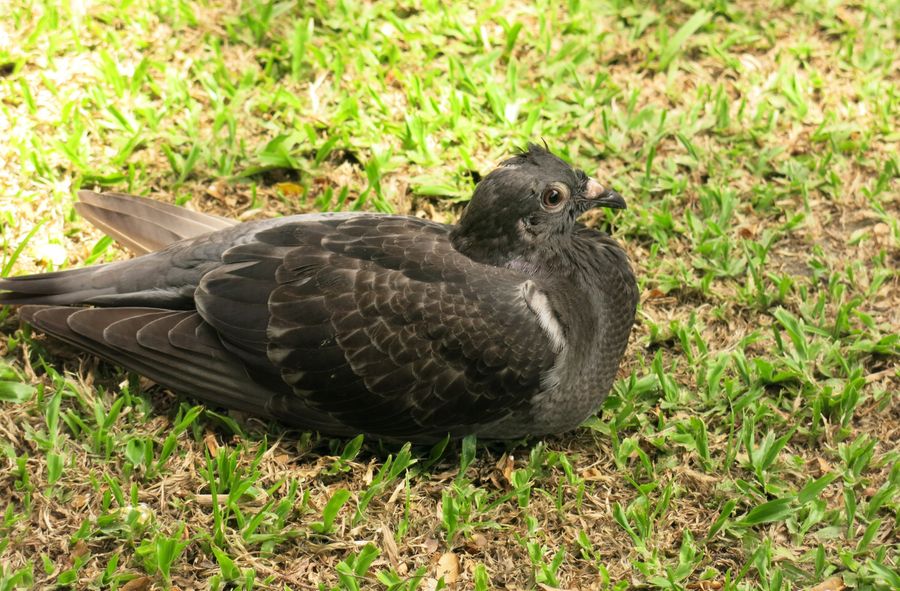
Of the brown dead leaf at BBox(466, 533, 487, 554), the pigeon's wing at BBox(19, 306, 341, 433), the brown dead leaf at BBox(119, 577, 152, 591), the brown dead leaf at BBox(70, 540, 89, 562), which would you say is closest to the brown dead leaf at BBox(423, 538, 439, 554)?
the brown dead leaf at BBox(466, 533, 487, 554)

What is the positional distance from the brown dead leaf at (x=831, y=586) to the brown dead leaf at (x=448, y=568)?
1633mm

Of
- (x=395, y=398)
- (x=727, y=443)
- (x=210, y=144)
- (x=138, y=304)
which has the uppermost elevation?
(x=210, y=144)

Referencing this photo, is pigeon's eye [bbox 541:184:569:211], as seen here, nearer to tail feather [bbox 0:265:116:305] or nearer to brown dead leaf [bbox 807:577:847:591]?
brown dead leaf [bbox 807:577:847:591]

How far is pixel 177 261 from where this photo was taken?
5.30 meters

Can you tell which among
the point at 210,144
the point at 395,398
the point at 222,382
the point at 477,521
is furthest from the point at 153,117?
the point at 477,521

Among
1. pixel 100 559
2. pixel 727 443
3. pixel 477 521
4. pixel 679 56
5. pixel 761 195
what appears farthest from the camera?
pixel 679 56

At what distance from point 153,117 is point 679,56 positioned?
12.6ft

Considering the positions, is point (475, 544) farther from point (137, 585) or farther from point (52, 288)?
point (52, 288)

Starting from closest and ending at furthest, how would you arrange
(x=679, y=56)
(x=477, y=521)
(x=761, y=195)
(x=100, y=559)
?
1. (x=100, y=559)
2. (x=477, y=521)
3. (x=761, y=195)
4. (x=679, y=56)

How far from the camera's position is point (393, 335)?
15.6 feet

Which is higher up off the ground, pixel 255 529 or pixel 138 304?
pixel 138 304

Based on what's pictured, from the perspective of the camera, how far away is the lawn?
4641 millimetres

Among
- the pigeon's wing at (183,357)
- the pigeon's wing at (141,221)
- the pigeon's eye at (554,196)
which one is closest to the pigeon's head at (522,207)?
the pigeon's eye at (554,196)

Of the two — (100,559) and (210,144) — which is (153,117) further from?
(100,559)
